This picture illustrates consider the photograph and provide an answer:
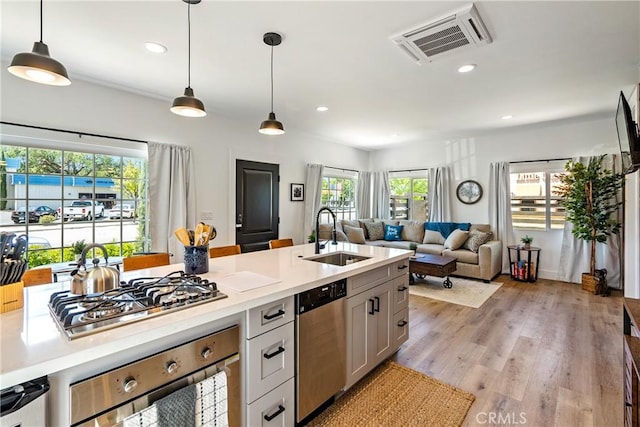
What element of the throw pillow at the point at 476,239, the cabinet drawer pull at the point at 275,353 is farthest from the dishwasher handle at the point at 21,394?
the throw pillow at the point at 476,239

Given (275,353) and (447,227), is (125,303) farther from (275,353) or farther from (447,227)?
(447,227)

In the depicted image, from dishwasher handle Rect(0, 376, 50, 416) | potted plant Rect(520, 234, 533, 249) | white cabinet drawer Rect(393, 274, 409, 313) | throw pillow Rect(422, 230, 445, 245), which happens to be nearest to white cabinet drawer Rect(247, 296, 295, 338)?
dishwasher handle Rect(0, 376, 50, 416)

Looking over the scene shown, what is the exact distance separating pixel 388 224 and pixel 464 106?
3.21m

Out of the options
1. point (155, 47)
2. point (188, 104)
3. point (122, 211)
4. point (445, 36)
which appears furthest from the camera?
point (122, 211)

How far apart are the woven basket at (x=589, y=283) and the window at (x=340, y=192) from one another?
169 inches

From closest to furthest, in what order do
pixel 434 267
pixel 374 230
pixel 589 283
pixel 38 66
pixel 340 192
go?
1. pixel 38 66
2. pixel 434 267
3. pixel 589 283
4. pixel 374 230
5. pixel 340 192

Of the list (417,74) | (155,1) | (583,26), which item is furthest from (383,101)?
(155,1)

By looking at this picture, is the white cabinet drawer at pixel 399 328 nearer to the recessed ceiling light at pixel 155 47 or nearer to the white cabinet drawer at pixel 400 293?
the white cabinet drawer at pixel 400 293

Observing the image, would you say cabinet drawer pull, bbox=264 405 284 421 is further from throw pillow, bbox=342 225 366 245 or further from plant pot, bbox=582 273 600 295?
plant pot, bbox=582 273 600 295

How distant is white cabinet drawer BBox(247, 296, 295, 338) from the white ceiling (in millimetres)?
1929

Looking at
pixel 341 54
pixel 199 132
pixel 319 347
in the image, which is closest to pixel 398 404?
pixel 319 347

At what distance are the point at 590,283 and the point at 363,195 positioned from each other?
14.5 feet

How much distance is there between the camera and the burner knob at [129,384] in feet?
3.36

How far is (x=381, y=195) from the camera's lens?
732 cm
